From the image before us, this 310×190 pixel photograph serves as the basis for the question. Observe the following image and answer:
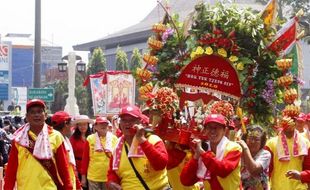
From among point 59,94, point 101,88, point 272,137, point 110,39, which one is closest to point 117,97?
point 101,88

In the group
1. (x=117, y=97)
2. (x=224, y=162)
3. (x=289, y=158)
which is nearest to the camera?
(x=224, y=162)

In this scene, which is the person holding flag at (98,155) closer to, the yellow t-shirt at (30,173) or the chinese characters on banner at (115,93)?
the yellow t-shirt at (30,173)

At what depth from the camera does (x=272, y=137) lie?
10.8 m

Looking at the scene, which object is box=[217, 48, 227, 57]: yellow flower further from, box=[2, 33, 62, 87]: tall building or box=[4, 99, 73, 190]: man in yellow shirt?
box=[2, 33, 62, 87]: tall building

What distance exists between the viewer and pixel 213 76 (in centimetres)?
1033

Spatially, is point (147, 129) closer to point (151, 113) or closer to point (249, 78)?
point (151, 113)

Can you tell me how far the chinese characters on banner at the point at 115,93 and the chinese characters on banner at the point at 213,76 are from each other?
7230 mm

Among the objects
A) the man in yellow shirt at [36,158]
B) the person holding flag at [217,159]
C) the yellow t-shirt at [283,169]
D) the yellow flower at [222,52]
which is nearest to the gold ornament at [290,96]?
the yellow t-shirt at [283,169]

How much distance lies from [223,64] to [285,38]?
1.27 metres

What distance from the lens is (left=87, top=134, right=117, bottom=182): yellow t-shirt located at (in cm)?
1213

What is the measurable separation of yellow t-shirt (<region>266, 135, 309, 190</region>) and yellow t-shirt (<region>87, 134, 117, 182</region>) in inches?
121

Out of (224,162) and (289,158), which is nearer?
(224,162)

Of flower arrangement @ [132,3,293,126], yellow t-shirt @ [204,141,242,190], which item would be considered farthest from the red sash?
flower arrangement @ [132,3,293,126]

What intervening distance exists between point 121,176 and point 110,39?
90.1 m
